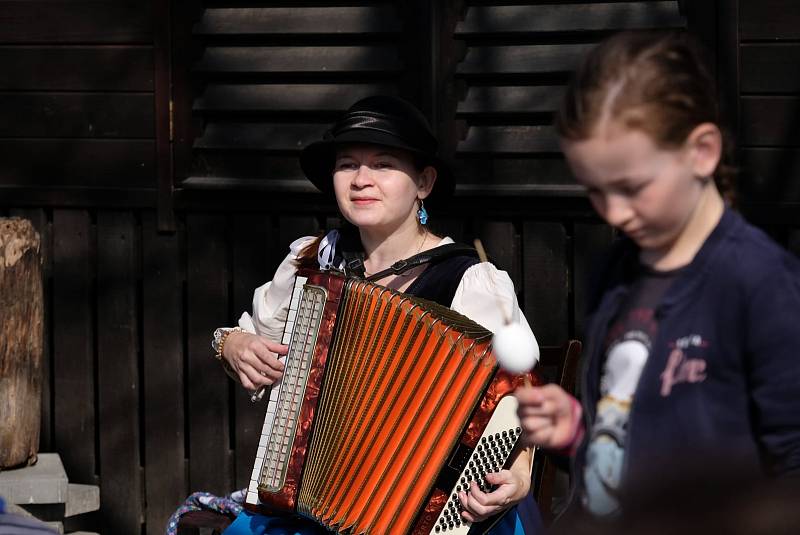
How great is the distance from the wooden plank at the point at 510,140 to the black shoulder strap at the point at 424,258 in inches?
47.1

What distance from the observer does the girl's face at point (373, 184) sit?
348cm

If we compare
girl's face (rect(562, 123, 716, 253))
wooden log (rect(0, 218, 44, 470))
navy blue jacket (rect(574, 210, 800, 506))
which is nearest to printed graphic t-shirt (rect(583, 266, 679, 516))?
navy blue jacket (rect(574, 210, 800, 506))

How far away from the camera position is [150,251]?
5.04m

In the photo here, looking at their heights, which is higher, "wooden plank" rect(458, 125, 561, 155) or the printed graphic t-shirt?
"wooden plank" rect(458, 125, 561, 155)

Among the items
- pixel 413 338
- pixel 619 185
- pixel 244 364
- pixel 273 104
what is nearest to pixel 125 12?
pixel 273 104

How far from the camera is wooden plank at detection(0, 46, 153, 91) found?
5027 millimetres

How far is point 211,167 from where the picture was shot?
498 cm

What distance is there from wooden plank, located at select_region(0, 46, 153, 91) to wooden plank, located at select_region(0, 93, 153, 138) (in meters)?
0.04

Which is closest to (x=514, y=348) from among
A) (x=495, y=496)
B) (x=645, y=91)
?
(x=645, y=91)

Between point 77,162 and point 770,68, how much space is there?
8.47 feet

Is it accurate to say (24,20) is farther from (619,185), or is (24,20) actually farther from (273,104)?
(619,185)

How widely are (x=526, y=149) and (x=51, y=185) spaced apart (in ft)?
6.09

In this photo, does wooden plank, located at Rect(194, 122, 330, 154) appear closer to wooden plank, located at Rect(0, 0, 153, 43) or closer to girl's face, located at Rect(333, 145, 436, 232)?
wooden plank, located at Rect(0, 0, 153, 43)

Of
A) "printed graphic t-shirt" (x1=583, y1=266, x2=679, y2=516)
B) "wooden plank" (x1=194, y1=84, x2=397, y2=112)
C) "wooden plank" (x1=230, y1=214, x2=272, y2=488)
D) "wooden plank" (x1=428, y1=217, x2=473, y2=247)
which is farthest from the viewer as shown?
"wooden plank" (x1=230, y1=214, x2=272, y2=488)
